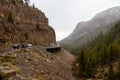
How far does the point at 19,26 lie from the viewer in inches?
3430

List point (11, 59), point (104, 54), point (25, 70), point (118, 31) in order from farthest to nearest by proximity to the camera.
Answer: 1. point (118, 31)
2. point (104, 54)
3. point (11, 59)
4. point (25, 70)

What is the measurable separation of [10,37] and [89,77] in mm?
27252

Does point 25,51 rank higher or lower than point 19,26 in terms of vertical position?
lower

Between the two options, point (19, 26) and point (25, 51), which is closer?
point (25, 51)

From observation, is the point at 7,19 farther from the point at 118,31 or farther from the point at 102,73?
the point at 118,31

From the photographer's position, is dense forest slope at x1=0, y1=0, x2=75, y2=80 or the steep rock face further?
the steep rock face

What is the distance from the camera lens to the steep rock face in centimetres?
7325

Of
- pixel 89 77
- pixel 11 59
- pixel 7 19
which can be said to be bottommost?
pixel 89 77

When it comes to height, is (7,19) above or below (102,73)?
above

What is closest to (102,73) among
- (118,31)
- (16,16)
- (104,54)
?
(104,54)

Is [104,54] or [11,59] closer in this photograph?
[11,59]

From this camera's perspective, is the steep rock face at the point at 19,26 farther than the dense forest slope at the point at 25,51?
Yes

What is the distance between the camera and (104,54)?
98125mm

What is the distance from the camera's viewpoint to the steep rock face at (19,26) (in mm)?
73250
